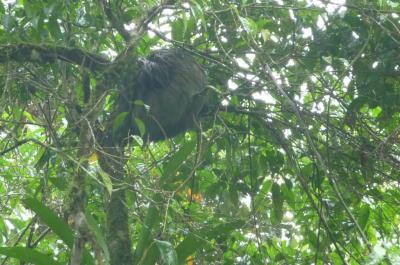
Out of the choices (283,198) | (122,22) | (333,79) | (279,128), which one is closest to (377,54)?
(333,79)

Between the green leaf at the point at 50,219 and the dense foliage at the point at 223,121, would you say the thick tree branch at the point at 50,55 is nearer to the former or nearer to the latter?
the dense foliage at the point at 223,121

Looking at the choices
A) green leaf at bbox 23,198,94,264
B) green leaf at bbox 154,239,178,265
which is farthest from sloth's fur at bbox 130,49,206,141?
green leaf at bbox 154,239,178,265

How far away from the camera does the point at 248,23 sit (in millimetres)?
2799

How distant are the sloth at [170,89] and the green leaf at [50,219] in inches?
53.5

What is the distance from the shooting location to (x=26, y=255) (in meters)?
2.52

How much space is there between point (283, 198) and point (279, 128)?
1.71 ft

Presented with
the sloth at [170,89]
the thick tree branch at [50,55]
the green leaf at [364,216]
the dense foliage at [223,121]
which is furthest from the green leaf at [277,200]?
the thick tree branch at [50,55]

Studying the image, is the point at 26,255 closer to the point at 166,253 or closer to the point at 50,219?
the point at 50,219

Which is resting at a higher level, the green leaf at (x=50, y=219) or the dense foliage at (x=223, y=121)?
the dense foliage at (x=223, y=121)

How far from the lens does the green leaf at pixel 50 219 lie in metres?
2.49

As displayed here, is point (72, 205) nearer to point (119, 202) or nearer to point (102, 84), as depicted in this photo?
point (119, 202)

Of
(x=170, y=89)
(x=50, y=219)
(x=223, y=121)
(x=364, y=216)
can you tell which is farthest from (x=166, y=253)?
(x=170, y=89)

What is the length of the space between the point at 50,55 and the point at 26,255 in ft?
3.83

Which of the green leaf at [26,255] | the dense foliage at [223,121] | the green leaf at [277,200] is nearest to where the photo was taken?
the green leaf at [26,255]
